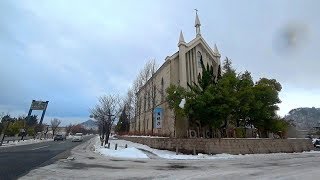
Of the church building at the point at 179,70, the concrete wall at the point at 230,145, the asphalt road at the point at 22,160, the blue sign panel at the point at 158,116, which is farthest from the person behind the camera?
the blue sign panel at the point at 158,116

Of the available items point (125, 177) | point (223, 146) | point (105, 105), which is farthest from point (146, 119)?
point (125, 177)

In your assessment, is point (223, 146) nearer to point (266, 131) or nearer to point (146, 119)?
point (266, 131)

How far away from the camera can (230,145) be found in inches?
1078

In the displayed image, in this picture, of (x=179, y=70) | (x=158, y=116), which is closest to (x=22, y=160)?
(x=158, y=116)

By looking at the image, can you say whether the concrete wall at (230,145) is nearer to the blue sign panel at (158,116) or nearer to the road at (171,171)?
the blue sign panel at (158,116)

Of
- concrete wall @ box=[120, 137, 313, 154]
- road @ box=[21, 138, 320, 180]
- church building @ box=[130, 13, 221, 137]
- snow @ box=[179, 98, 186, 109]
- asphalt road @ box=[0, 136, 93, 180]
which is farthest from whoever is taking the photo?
church building @ box=[130, 13, 221, 137]

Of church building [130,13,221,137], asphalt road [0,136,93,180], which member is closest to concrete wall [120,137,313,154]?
church building [130,13,221,137]

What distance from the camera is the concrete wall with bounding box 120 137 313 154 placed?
88.7ft

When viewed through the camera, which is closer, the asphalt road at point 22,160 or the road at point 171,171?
the road at point 171,171

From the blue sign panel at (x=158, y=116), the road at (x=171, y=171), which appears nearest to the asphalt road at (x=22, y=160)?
the road at (x=171, y=171)

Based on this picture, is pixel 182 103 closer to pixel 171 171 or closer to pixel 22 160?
pixel 22 160

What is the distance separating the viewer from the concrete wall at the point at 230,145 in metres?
27.0

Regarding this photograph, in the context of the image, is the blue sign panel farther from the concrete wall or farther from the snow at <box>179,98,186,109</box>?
the snow at <box>179,98,186,109</box>

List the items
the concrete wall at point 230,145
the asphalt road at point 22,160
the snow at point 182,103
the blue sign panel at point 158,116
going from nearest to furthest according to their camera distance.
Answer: the asphalt road at point 22,160 < the concrete wall at point 230,145 < the snow at point 182,103 < the blue sign panel at point 158,116
